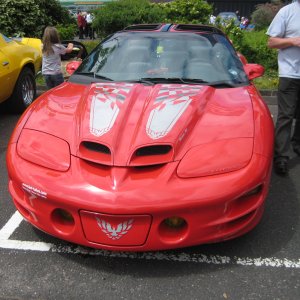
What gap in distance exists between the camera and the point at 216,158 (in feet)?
7.37

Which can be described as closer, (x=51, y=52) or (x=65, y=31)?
(x=51, y=52)

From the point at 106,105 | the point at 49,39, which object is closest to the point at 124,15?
the point at 49,39

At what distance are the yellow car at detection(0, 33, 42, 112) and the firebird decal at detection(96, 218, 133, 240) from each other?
3.56m

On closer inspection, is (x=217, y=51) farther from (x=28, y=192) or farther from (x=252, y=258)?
(x=28, y=192)

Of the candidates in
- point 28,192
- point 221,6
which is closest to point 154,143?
point 28,192

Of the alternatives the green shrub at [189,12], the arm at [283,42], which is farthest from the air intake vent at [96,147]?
the green shrub at [189,12]

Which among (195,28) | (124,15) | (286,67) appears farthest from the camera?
(124,15)

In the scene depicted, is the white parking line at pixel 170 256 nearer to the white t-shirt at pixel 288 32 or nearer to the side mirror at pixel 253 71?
the side mirror at pixel 253 71

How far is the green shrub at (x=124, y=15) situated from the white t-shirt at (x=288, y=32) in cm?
690

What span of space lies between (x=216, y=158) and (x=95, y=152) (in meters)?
0.73

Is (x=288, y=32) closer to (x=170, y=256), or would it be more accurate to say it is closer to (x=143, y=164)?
(x=143, y=164)

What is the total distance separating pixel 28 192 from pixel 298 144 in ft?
10.3

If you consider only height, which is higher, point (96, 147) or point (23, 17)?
point (96, 147)

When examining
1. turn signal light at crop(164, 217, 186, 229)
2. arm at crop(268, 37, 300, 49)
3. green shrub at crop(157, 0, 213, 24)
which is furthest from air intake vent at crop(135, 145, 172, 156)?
green shrub at crop(157, 0, 213, 24)
